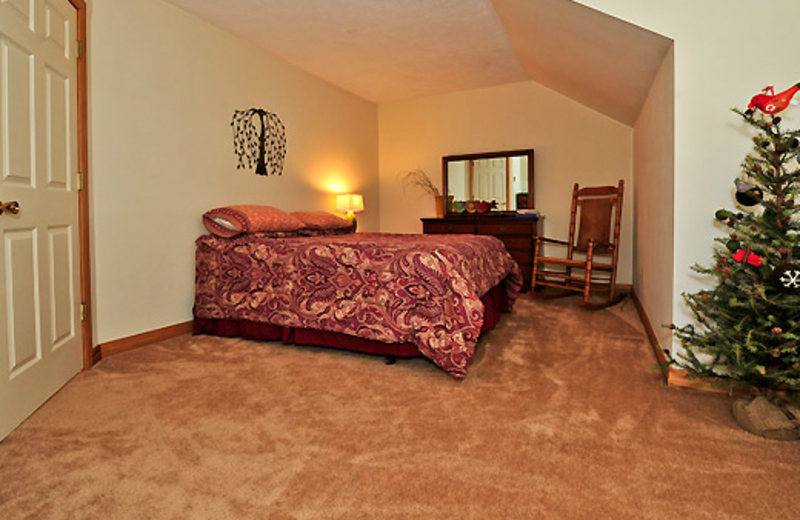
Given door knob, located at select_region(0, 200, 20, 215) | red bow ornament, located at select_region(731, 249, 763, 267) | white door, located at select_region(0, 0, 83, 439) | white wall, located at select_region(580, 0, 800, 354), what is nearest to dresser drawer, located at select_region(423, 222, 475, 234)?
white wall, located at select_region(580, 0, 800, 354)

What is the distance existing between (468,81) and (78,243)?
13.3 feet

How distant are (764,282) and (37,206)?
285 centimetres

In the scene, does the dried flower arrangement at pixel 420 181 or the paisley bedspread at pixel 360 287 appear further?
the dried flower arrangement at pixel 420 181

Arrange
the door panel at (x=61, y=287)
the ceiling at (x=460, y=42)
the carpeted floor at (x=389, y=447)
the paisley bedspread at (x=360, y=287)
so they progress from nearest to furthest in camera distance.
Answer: the carpeted floor at (x=389, y=447) < the door panel at (x=61, y=287) < the paisley bedspread at (x=360, y=287) < the ceiling at (x=460, y=42)

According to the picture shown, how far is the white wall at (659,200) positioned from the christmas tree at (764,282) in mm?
418

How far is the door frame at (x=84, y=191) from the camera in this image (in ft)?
8.05

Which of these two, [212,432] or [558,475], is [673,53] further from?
[212,432]

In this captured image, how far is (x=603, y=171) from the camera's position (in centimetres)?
487

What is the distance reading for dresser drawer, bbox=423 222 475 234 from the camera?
515 cm

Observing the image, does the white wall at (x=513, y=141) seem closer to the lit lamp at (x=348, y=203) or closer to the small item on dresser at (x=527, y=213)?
the small item on dresser at (x=527, y=213)

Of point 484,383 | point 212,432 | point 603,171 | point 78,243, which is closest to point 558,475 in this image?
point 484,383

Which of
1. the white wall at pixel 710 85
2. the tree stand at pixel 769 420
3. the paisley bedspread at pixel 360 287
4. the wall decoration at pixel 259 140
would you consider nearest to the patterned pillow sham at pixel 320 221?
the wall decoration at pixel 259 140

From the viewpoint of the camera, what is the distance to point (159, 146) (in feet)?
10.3

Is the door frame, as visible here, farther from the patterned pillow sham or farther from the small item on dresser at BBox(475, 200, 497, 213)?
the small item on dresser at BBox(475, 200, 497, 213)
